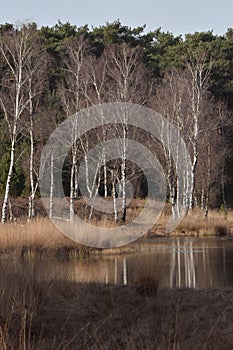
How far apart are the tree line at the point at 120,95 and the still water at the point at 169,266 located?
7.02m

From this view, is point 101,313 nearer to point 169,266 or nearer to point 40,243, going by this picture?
point 169,266

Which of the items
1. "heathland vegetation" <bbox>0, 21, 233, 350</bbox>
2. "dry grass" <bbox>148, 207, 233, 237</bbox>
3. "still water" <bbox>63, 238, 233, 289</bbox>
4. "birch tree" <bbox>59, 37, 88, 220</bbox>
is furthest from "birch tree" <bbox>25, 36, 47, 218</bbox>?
"still water" <bbox>63, 238, 233, 289</bbox>

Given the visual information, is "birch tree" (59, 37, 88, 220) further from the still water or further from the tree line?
the still water

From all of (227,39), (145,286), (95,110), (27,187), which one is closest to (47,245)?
(145,286)

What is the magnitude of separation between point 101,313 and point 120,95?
2207 cm

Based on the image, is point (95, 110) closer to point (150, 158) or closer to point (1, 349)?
point (150, 158)

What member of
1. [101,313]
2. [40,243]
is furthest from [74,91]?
[101,313]

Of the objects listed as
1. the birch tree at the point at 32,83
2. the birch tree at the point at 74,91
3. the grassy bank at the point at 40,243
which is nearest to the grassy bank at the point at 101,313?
the grassy bank at the point at 40,243

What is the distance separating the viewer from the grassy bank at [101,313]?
21.2 feet

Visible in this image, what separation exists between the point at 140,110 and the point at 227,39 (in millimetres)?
20807

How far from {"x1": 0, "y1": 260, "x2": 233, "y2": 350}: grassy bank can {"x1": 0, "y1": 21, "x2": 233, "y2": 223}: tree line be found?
47.0 feet

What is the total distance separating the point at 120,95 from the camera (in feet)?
96.5

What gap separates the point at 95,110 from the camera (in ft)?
99.3

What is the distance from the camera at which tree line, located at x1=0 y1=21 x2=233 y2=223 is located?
28.3 m
